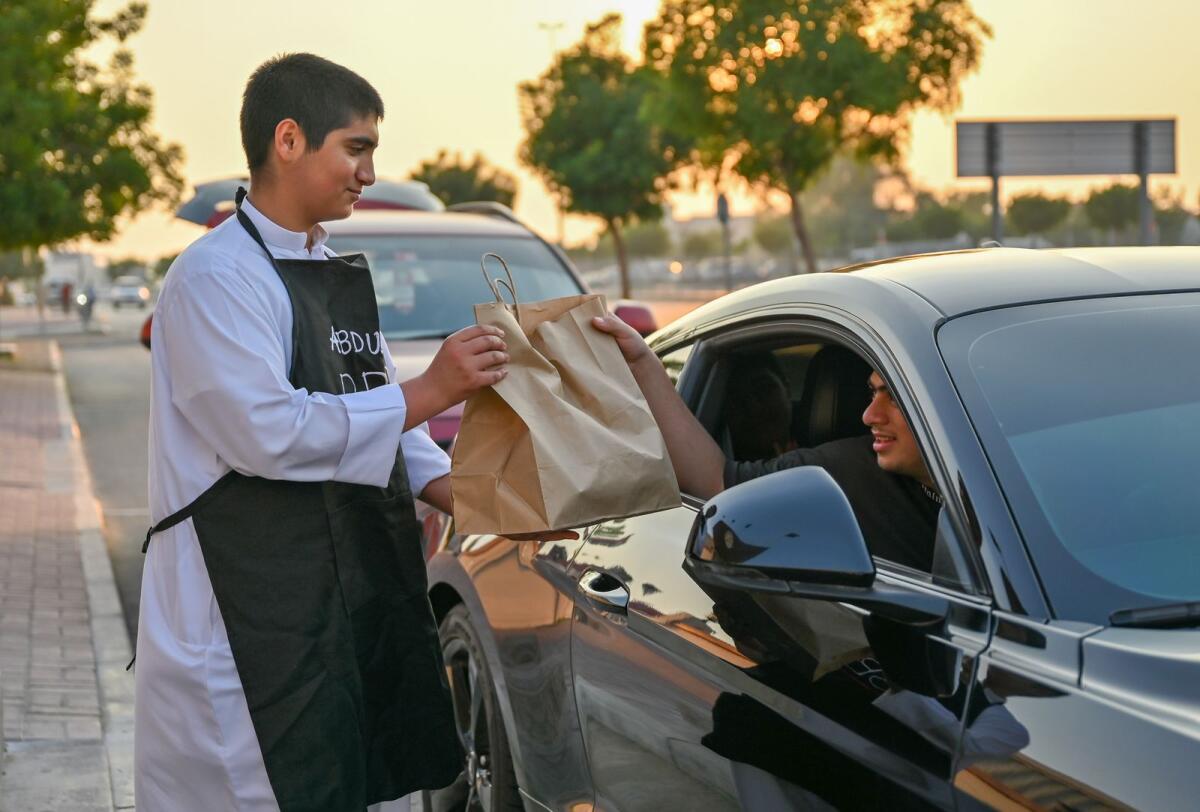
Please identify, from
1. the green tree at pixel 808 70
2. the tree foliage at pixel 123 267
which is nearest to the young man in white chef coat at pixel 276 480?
the green tree at pixel 808 70

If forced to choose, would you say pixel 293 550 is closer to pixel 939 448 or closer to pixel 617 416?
pixel 617 416

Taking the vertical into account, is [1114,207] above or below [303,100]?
below

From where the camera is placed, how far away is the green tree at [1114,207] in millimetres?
51969

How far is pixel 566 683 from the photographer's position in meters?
3.29

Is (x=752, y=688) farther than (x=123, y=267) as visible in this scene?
No

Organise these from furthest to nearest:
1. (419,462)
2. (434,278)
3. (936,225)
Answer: (936,225) → (434,278) → (419,462)

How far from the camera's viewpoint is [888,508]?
Answer: 3.07 meters

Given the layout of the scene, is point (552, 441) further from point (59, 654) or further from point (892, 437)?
point (59, 654)

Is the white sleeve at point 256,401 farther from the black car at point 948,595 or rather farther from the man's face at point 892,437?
the man's face at point 892,437

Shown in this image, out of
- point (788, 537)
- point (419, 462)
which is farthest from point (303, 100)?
point (788, 537)

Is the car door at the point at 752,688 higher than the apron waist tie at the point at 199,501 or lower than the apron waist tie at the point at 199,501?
lower

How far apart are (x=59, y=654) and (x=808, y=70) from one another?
3297cm

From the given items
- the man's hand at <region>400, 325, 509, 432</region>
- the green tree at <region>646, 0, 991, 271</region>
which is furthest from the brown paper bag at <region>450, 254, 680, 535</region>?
the green tree at <region>646, 0, 991, 271</region>

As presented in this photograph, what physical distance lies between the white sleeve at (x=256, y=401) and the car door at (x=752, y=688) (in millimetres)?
567
